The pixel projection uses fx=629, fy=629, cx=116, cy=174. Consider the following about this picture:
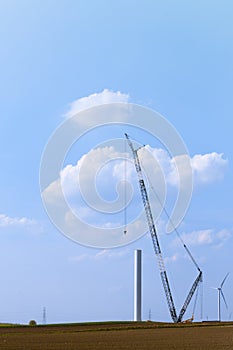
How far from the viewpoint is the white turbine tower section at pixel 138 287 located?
134 m

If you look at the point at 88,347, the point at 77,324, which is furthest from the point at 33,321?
the point at 88,347

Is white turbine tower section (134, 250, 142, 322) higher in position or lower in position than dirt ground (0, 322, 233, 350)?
higher

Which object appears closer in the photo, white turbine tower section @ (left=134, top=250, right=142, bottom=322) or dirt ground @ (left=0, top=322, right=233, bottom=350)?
dirt ground @ (left=0, top=322, right=233, bottom=350)

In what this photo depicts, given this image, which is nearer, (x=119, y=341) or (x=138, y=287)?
(x=119, y=341)

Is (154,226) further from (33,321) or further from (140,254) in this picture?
(33,321)

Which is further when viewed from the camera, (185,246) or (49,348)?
(185,246)

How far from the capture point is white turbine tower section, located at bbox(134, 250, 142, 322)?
13350cm

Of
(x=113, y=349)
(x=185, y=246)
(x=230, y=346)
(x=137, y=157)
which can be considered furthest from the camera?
(x=185, y=246)

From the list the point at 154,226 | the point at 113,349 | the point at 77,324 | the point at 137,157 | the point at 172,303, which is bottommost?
the point at 113,349

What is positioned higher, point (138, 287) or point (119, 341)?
point (138, 287)

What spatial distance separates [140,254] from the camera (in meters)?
135

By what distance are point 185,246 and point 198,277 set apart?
8.62 meters

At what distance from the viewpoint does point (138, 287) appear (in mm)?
133500

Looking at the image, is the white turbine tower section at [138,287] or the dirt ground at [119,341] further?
the white turbine tower section at [138,287]
